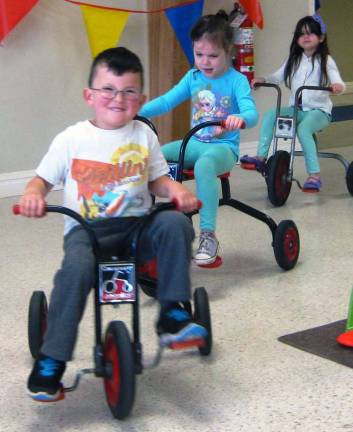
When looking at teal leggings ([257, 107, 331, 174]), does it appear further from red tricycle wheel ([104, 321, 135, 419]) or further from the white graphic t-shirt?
red tricycle wheel ([104, 321, 135, 419])

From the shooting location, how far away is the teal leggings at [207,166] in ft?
7.77

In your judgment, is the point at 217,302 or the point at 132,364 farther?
the point at 217,302

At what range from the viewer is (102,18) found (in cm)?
367

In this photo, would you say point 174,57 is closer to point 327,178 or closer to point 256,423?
point 327,178

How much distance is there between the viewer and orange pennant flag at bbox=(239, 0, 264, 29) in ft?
13.5

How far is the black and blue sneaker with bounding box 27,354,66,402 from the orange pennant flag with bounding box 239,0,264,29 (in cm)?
303

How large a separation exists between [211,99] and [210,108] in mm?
31

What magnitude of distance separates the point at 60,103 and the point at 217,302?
6.39 feet

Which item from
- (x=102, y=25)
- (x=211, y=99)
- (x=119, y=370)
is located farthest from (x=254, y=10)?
(x=119, y=370)

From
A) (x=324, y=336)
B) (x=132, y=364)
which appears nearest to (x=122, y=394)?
(x=132, y=364)

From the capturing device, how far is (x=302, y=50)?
12.2 feet

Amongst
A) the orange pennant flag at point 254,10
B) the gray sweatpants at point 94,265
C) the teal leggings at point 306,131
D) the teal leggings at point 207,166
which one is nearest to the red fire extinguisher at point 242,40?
the orange pennant flag at point 254,10

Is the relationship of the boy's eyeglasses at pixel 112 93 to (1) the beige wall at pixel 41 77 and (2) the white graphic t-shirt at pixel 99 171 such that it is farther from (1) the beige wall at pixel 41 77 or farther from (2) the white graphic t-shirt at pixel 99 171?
(1) the beige wall at pixel 41 77

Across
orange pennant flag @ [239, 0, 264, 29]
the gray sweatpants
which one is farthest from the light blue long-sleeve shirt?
orange pennant flag @ [239, 0, 264, 29]
